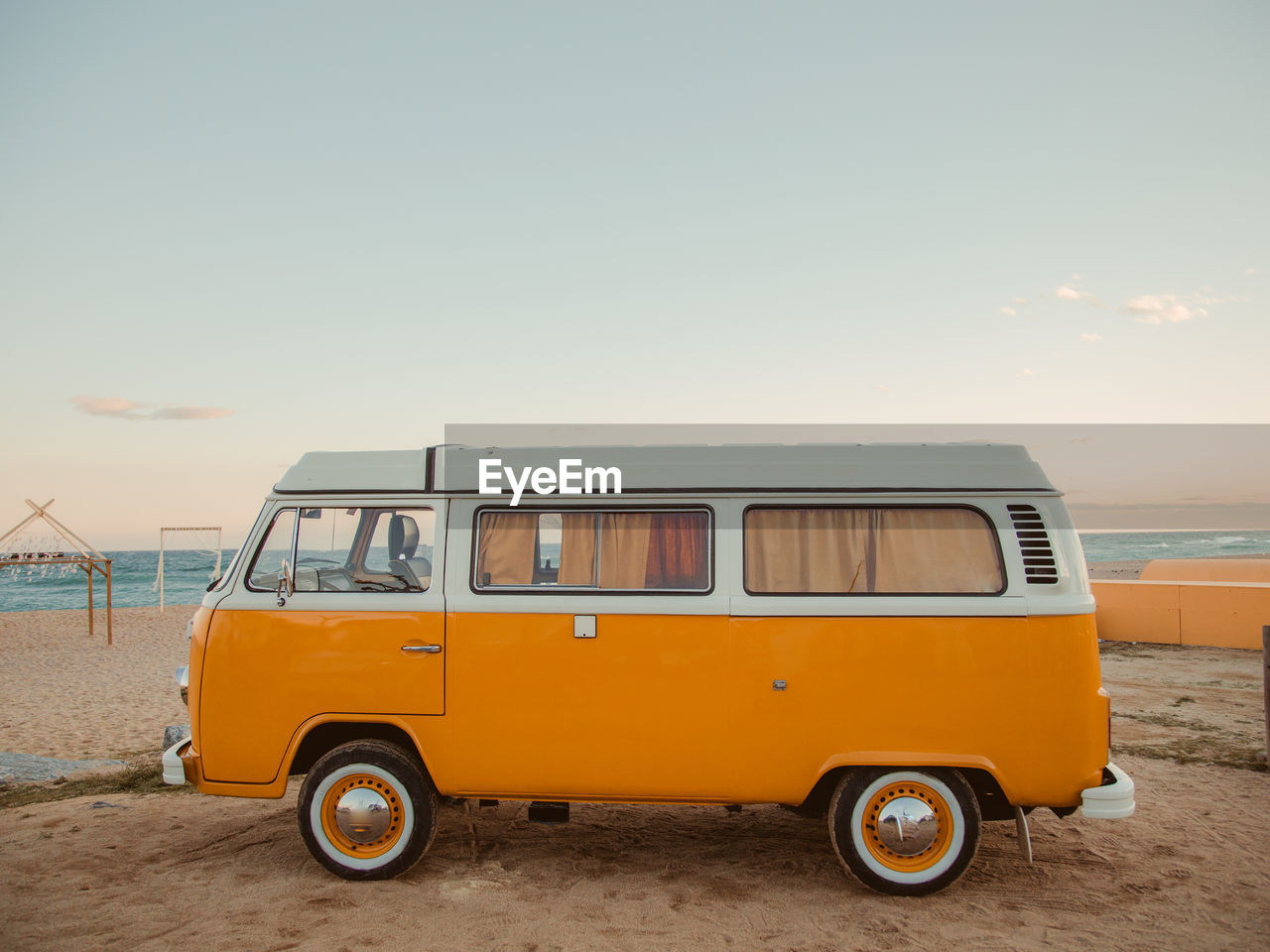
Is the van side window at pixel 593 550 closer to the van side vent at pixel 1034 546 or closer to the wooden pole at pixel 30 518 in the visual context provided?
the van side vent at pixel 1034 546

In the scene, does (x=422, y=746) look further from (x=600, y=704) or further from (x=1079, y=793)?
(x=1079, y=793)

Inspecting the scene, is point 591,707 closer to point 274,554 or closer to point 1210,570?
point 274,554

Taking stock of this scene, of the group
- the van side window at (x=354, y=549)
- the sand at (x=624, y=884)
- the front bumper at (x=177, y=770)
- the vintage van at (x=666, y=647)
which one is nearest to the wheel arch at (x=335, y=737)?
the vintage van at (x=666, y=647)

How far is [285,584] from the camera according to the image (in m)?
5.78

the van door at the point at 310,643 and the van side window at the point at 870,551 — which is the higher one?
the van side window at the point at 870,551

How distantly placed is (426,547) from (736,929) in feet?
9.94

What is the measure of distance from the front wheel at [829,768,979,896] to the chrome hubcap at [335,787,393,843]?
2894mm

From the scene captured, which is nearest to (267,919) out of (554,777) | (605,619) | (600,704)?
(554,777)

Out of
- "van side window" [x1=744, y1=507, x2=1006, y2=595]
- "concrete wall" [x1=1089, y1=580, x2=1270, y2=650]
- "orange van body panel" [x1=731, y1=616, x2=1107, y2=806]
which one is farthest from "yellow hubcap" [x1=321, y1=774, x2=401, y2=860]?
"concrete wall" [x1=1089, y1=580, x2=1270, y2=650]

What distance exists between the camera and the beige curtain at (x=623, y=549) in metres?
5.61

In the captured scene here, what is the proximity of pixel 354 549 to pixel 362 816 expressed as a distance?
5.73ft

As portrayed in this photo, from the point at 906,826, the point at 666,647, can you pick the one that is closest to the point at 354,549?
the point at 666,647

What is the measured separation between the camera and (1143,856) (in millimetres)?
6246

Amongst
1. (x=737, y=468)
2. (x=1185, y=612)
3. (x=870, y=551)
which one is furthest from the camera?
(x=1185, y=612)
